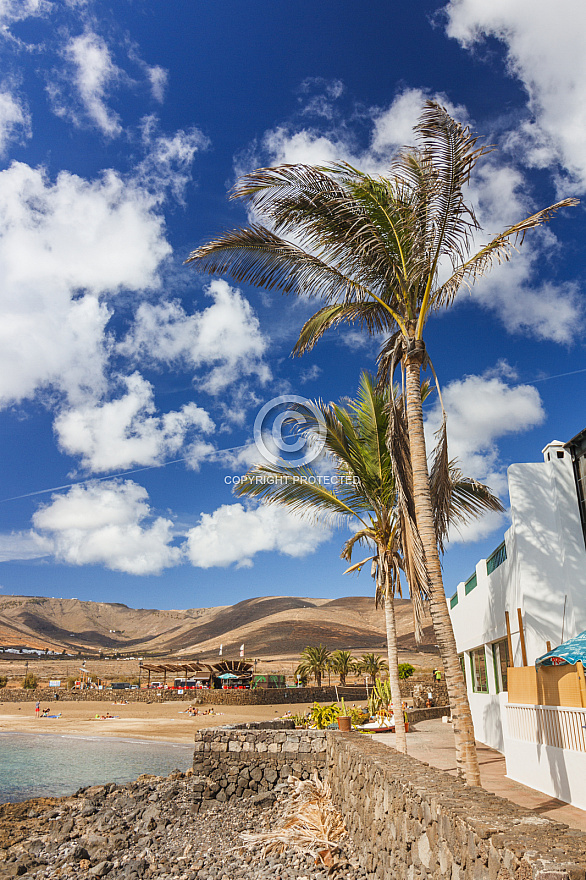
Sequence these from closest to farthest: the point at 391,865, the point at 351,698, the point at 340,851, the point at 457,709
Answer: the point at 391,865 < the point at 457,709 < the point at 340,851 < the point at 351,698

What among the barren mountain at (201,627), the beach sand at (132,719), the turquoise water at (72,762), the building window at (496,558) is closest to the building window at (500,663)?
the building window at (496,558)

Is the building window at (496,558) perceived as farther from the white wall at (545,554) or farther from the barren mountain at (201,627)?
the barren mountain at (201,627)

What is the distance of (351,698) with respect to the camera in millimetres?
44219

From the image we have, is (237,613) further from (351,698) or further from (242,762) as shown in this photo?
(242,762)

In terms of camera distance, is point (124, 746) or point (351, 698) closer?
point (124, 746)

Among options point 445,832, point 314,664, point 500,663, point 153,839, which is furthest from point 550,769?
point 314,664

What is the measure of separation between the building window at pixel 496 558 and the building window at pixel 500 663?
1.60 m

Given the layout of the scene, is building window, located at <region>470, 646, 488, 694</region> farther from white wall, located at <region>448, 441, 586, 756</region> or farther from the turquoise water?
the turquoise water

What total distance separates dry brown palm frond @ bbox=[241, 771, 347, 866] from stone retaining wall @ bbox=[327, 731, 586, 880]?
3.75 feet

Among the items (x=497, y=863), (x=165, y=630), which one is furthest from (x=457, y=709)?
(x=165, y=630)

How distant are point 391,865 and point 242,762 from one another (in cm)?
811

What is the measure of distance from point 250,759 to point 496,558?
6.68 m

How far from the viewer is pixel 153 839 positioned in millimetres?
10523

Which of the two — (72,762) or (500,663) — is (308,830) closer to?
(500,663)
